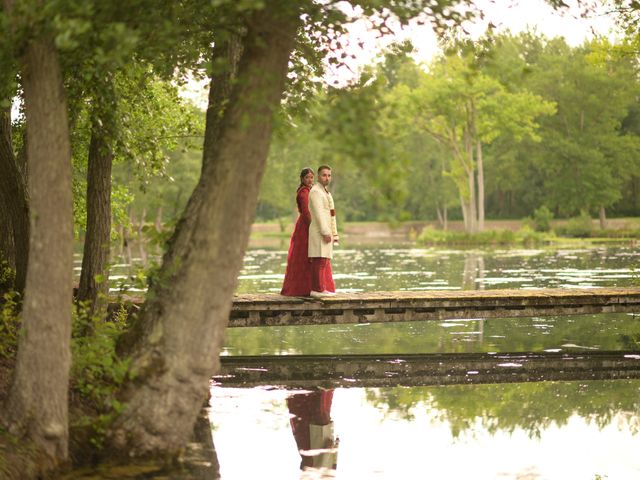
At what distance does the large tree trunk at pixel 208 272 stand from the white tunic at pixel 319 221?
6.21 m

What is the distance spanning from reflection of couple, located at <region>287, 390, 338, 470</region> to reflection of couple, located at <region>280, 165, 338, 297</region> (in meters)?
2.85

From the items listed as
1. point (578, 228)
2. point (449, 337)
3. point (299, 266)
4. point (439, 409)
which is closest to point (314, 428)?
point (439, 409)

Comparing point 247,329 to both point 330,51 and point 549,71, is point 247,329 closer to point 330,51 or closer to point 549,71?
point 330,51

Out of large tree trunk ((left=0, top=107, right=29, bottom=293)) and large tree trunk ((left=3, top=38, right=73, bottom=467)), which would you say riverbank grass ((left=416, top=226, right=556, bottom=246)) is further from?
large tree trunk ((left=3, top=38, right=73, bottom=467))

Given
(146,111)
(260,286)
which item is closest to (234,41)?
(146,111)

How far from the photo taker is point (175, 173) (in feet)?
206

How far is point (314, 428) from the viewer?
382 inches

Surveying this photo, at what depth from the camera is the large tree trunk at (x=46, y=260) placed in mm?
7277

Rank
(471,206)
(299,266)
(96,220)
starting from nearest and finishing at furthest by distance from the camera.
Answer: (96,220)
(299,266)
(471,206)

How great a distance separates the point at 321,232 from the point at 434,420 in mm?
4484

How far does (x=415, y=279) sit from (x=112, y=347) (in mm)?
20205

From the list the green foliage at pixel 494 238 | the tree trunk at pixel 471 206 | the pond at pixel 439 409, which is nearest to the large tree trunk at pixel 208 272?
the pond at pixel 439 409

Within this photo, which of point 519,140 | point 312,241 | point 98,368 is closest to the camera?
point 98,368

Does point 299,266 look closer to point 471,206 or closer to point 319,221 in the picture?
point 319,221
